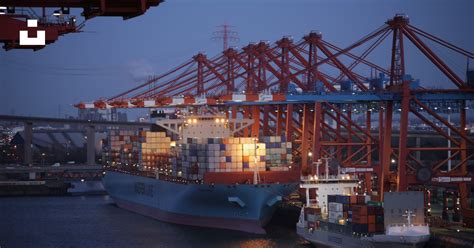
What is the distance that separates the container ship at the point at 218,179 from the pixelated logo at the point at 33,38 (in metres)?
35.5

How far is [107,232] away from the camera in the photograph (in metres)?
51.0

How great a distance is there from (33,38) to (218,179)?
121 feet

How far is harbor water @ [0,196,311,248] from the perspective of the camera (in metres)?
45.2

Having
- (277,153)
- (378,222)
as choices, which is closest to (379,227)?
(378,222)

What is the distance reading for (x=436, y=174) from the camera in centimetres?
4569

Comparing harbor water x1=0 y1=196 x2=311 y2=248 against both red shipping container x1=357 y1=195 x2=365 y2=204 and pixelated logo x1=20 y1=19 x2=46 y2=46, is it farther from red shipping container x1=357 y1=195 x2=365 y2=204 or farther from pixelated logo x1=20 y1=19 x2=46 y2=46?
pixelated logo x1=20 y1=19 x2=46 y2=46

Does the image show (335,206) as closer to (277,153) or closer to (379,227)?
(379,227)

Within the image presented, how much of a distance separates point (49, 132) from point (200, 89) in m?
78.2

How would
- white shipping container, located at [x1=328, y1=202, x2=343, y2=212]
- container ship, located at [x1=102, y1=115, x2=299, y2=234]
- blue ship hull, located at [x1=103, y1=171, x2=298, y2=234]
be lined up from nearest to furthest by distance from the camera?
1. white shipping container, located at [x1=328, y1=202, x2=343, y2=212]
2. blue ship hull, located at [x1=103, y1=171, x2=298, y2=234]
3. container ship, located at [x1=102, y1=115, x2=299, y2=234]

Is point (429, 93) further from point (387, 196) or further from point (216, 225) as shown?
point (387, 196)

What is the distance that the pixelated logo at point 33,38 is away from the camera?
43.4ft

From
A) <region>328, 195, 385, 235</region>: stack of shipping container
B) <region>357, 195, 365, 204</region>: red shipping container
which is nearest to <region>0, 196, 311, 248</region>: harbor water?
<region>328, 195, 385, 235</region>: stack of shipping container

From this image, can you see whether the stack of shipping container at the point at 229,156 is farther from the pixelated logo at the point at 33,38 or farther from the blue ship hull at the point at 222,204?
the pixelated logo at the point at 33,38

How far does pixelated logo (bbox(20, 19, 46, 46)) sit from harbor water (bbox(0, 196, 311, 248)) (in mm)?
30888
